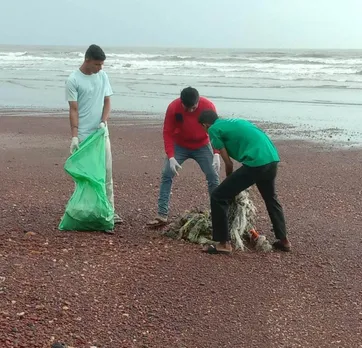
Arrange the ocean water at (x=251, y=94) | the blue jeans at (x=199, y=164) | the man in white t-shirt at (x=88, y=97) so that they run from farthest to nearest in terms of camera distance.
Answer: the ocean water at (x=251, y=94)
the blue jeans at (x=199, y=164)
the man in white t-shirt at (x=88, y=97)

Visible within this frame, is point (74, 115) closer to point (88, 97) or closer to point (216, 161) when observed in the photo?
point (88, 97)

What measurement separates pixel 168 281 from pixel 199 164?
1.62m

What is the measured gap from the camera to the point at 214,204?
5.12 metres

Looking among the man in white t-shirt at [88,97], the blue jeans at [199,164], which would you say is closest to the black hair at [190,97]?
the blue jeans at [199,164]

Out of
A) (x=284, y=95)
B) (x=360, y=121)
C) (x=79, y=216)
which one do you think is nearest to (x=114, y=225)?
(x=79, y=216)

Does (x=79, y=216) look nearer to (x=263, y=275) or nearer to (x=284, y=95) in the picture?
(x=263, y=275)

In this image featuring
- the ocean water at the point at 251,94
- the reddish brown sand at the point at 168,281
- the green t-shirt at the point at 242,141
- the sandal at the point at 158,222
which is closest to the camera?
the reddish brown sand at the point at 168,281

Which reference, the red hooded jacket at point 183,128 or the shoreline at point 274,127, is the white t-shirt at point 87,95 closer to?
the red hooded jacket at point 183,128

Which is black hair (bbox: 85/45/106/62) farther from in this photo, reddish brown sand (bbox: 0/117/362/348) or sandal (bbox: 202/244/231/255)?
sandal (bbox: 202/244/231/255)

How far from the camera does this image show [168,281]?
446 centimetres

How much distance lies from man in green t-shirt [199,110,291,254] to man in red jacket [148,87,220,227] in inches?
15.1

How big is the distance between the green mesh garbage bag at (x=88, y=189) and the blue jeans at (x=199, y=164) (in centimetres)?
61

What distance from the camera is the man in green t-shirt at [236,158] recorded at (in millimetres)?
4945

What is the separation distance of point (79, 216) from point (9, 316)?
1891 millimetres
